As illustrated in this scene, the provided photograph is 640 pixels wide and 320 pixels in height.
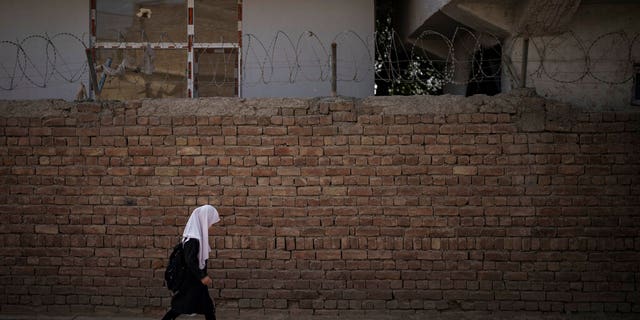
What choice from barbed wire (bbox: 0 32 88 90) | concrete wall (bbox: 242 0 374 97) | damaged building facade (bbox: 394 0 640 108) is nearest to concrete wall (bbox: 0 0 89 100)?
barbed wire (bbox: 0 32 88 90)

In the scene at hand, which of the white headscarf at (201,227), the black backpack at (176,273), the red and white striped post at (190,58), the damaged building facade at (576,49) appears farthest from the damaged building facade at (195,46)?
the black backpack at (176,273)

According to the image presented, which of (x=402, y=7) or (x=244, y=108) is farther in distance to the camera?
(x=402, y=7)

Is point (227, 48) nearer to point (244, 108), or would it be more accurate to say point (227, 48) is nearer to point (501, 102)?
point (244, 108)

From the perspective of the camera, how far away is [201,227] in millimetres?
5133

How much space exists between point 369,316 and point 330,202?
1.24 meters

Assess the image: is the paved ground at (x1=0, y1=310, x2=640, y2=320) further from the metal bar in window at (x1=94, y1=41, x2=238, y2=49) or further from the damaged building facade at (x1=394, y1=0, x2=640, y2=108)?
the metal bar in window at (x1=94, y1=41, x2=238, y2=49)

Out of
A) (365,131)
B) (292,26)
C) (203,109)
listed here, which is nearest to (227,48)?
(292,26)

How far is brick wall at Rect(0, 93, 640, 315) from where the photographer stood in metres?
6.17

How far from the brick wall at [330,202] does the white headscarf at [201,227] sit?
4.10 ft

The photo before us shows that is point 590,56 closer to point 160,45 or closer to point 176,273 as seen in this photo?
point 176,273

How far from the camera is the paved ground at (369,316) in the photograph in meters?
6.18

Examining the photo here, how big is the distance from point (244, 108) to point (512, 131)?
2.79 meters

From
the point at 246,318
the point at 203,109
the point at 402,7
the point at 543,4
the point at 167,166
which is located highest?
the point at 402,7

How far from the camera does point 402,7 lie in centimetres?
1035
